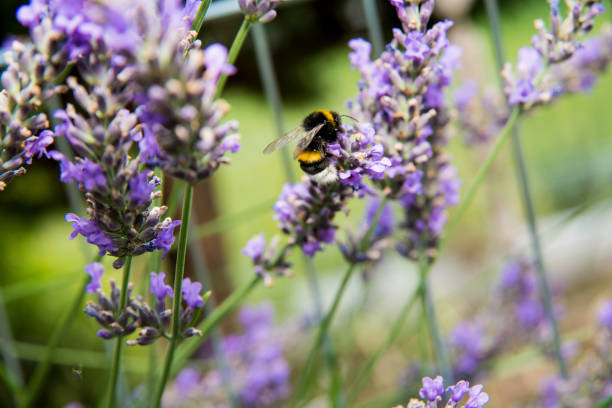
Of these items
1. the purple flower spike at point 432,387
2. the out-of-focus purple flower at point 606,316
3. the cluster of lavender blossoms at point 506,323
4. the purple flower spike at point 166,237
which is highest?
the purple flower spike at point 166,237

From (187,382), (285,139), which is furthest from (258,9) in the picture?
(187,382)

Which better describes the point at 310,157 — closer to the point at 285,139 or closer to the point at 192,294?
the point at 285,139

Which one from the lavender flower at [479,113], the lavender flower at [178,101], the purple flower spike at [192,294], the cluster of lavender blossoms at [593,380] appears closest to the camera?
the lavender flower at [178,101]

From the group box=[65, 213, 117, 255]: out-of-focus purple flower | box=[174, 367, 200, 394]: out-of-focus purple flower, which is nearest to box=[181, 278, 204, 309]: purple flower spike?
box=[65, 213, 117, 255]: out-of-focus purple flower

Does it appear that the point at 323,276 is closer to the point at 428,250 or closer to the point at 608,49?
the point at 608,49

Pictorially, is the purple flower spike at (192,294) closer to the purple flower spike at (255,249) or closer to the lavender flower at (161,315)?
the lavender flower at (161,315)

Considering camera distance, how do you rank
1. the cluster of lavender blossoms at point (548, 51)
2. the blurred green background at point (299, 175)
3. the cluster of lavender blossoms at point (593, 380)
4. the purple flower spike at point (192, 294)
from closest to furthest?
1. the purple flower spike at point (192, 294)
2. the cluster of lavender blossoms at point (548, 51)
3. the cluster of lavender blossoms at point (593, 380)
4. the blurred green background at point (299, 175)

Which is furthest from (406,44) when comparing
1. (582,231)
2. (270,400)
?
(582,231)

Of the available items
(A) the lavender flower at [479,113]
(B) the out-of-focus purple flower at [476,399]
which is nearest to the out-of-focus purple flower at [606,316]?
(A) the lavender flower at [479,113]
